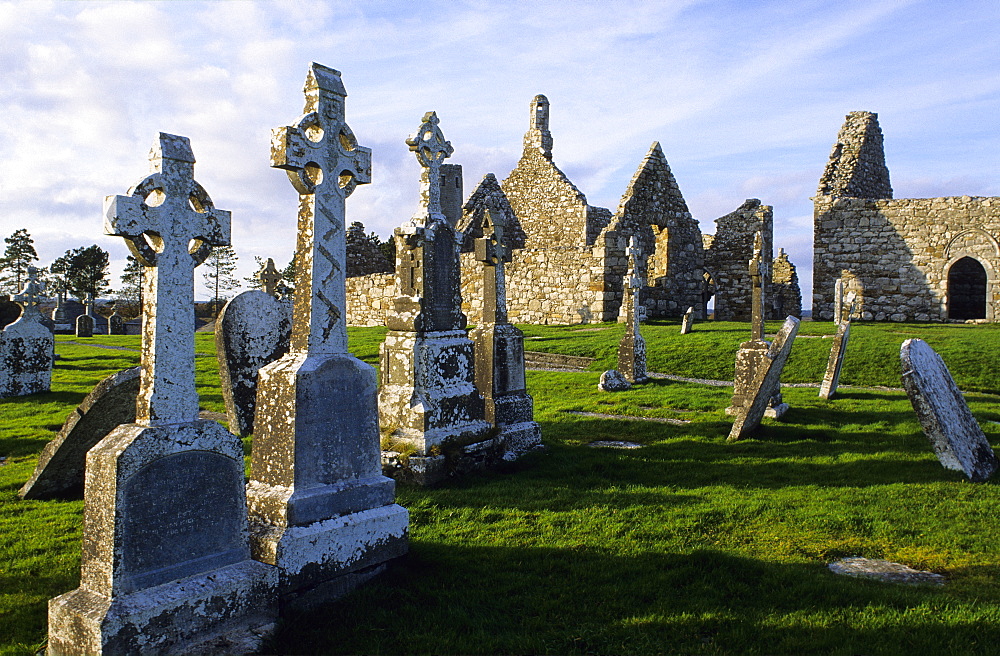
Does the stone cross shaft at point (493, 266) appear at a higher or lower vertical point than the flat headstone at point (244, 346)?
higher

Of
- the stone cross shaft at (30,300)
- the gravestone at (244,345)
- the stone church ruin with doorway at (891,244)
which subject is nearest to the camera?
the gravestone at (244,345)

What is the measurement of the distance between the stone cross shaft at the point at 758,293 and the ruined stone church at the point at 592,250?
9174mm

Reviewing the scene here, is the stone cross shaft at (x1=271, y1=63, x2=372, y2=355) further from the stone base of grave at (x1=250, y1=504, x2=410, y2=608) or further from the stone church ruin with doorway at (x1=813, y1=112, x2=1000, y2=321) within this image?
the stone church ruin with doorway at (x1=813, y1=112, x2=1000, y2=321)

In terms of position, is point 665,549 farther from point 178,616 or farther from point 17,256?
point 17,256

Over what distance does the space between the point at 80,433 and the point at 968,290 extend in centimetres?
2862

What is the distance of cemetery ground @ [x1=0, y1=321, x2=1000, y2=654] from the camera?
326cm

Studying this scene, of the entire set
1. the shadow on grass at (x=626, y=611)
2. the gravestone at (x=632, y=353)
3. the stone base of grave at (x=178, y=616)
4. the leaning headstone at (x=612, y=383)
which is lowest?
the shadow on grass at (x=626, y=611)

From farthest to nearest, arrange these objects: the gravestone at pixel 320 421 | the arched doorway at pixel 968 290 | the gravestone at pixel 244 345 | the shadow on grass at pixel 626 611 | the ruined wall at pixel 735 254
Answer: the ruined wall at pixel 735 254, the arched doorway at pixel 968 290, the gravestone at pixel 244 345, the gravestone at pixel 320 421, the shadow on grass at pixel 626 611

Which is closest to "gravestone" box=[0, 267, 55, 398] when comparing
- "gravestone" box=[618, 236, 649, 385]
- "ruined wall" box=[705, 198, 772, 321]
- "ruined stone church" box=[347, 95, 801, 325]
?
"gravestone" box=[618, 236, 649, 385]

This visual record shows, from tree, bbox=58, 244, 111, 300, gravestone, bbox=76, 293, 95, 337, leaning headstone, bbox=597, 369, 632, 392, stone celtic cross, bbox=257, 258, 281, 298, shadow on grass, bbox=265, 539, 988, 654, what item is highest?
tree, bbox=58, 244, 111, 300

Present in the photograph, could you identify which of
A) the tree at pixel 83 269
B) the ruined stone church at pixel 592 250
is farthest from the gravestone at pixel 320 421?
the tree at pixel 83 269

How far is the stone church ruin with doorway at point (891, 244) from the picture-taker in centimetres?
2131

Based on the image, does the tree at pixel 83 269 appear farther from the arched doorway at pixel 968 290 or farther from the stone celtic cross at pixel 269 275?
the arched doorway at pixel 968 290

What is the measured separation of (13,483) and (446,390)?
3.99 metres
